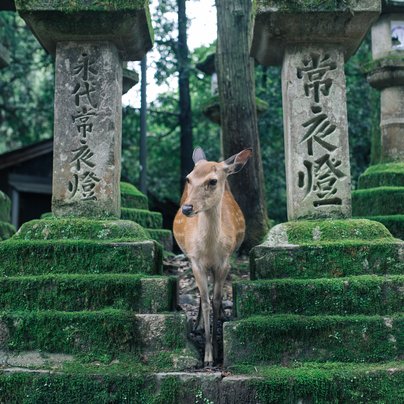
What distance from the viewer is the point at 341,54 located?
5.77m

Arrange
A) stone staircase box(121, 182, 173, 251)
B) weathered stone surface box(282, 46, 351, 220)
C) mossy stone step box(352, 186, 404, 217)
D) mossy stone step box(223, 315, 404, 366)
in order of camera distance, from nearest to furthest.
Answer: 1. mossy stone step box(223, 315, 404, 366)
2. weathered stone surface box(282, 46, 351, 220)
3. mossy stone step box(352, 186, 404, 217)
4. stone staircase box(121, 182, 173, 251)

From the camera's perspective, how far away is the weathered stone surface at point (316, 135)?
5.58 meters

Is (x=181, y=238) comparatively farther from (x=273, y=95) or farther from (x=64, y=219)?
(x=273, y=95)

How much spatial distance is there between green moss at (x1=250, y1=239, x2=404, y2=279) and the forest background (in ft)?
32.1

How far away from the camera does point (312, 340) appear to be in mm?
4590

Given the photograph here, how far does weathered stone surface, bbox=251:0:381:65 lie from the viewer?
5.45 metres

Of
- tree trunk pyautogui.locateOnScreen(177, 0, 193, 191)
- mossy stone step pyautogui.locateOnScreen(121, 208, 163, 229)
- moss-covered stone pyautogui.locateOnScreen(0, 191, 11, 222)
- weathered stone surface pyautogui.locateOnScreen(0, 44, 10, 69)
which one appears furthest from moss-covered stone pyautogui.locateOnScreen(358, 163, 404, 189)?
tree trunk pyautogui.locateOnScreen(177, 0, 193, 191)

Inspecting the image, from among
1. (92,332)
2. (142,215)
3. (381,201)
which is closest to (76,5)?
(92,332)

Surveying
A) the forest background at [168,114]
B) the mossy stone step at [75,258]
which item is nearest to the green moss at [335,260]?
the mossy stone step at [75,258]

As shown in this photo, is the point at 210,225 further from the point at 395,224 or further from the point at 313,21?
the point at 395,224

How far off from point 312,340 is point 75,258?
2.05 m

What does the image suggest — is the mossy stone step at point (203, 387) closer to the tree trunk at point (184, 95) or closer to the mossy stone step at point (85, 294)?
the mossy stone step at point (85, 294)

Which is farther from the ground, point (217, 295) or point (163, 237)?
point (163, 237)

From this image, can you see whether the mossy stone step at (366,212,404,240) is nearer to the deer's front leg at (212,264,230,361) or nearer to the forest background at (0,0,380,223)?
the deer's front leg at (212,264,230,361)
